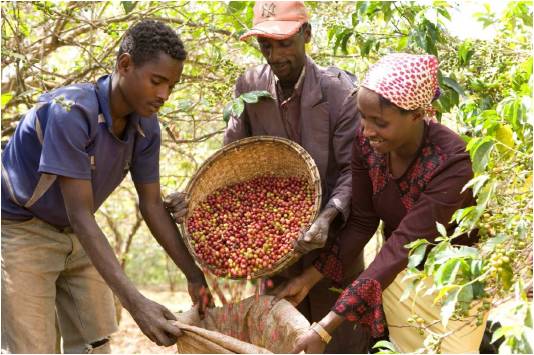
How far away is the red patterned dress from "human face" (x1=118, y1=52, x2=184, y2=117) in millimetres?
804

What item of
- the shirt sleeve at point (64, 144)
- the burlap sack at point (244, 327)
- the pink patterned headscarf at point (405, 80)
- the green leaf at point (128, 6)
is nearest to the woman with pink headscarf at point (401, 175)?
the pink patterned headscarf at point (405, 80)

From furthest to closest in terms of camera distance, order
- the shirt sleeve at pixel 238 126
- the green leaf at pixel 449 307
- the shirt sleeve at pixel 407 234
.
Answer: the shirt sleeve at pixel 238 126, the shirt sleeve at pixel 407 234, the green leaf at pixel 449 307

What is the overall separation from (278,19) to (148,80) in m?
0.74

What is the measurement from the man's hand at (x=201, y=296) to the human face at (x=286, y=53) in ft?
3.24

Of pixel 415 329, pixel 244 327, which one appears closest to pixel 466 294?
pixel 415 329

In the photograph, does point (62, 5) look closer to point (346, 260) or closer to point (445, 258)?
point (346, 260)

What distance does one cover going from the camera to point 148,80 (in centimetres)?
278

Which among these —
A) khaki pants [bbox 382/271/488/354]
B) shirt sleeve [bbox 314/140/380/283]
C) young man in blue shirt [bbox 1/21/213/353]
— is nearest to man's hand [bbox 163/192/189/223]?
young man in blue shirt [bbox 1/21/213/353]

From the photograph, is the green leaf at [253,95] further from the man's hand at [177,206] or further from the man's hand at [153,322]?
the man's hand at [153,322]

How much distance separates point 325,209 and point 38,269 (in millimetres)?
1194

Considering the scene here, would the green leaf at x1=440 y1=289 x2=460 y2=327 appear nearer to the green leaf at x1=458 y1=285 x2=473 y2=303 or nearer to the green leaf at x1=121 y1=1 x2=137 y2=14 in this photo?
the green leaf at x1=458 y1=285 x2=473 y2=303

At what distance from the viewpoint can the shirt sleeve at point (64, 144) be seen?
106 inches

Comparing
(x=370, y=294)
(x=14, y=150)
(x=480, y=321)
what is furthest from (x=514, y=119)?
(x=14, y=150)

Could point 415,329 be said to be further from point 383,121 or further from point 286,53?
point 286,53
